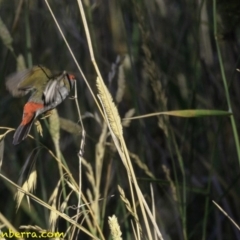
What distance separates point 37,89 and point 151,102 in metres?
0.94

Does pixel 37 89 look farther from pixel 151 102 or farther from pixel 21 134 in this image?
pixel 151 102

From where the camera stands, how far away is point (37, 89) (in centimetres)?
147

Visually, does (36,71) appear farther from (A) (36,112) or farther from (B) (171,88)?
(B) (171,88)

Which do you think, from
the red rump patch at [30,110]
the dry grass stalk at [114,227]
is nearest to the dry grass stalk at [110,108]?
the dry grass stalk at [114,227]

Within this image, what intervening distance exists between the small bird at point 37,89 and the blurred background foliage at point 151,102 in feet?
1.57

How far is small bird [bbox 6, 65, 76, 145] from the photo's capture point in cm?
136

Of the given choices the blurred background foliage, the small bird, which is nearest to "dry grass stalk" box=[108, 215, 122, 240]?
the small bird

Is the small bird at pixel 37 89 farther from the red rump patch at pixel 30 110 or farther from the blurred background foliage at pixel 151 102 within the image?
the blurred background foliage at pixel 151 102

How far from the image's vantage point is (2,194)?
238 cm

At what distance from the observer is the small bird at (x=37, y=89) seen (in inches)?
53.7

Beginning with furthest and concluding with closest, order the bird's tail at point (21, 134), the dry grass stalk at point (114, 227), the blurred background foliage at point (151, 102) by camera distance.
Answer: the blurred background foliage at point (151, 102) → the bird's tail at point (21, 134) → the dry grass stalk at point (114, 227)

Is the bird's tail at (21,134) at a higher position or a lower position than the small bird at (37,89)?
lower

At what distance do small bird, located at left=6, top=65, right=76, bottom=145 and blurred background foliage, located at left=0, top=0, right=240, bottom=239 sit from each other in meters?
0.48

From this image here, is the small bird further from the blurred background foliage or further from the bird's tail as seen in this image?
the blurred background foliage
